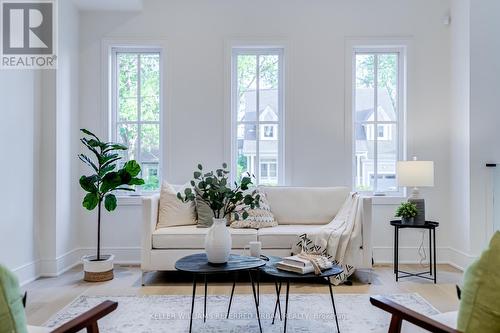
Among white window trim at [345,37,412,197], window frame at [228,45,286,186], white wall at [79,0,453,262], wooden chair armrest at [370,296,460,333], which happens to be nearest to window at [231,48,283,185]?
window frame at [228,45,286,186]

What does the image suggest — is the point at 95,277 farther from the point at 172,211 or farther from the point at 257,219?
the point at 257,219

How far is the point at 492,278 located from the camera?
4.35 feet

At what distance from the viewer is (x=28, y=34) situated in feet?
13.4

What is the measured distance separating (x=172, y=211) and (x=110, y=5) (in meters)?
2.50

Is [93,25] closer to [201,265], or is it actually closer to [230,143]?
[230,143]

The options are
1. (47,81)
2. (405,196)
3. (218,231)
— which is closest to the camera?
(218,231)

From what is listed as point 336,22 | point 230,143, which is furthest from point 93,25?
point 336,22

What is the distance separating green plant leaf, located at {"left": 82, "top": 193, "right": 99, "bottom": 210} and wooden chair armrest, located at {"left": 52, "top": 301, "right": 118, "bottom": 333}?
234 cm

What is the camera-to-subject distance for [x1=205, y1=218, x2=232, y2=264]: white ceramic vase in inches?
107

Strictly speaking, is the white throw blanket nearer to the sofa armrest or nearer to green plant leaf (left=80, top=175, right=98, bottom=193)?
the sofa armrest

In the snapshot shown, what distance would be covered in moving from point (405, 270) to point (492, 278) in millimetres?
→ 3222

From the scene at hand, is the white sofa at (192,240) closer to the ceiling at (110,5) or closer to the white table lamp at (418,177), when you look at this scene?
the white table lamp at (418,177)

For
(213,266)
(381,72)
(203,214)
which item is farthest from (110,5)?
(213,266)

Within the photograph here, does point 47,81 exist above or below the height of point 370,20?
below
